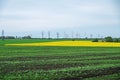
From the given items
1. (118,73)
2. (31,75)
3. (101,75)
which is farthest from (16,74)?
(118,73)

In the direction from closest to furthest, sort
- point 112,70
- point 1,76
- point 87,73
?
point 1,76 → point 87,73 → point 112,70

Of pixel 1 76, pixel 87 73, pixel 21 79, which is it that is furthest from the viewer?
pixel 87 73

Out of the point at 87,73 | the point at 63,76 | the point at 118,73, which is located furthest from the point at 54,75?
the point at 118,73

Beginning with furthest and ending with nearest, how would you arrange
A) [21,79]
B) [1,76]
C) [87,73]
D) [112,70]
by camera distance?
[112,70] < [87,73] < [1,76] < [21,79]

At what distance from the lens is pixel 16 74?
18844 mm

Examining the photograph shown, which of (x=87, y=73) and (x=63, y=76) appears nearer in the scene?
(x=63, y=76)

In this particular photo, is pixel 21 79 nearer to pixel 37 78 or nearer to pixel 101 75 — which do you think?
pixel 37 78

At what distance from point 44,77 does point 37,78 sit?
527 mm

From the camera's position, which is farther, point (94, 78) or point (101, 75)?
point (101, 75)

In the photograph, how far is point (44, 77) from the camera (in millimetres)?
17656

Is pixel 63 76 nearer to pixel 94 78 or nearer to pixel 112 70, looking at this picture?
pixel 94 78

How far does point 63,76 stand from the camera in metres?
18.2

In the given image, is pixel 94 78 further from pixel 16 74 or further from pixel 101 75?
pixel 16 74

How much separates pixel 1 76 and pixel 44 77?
2.57 metres
